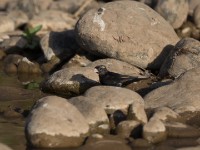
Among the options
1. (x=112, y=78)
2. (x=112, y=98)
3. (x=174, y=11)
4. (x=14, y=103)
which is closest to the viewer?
(x=112, y=98)

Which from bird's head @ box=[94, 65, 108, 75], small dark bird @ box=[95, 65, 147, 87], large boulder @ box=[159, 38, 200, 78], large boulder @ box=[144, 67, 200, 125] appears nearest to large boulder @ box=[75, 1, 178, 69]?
large boulder @ box=[159, 38, 200, 78]

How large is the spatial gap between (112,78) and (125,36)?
134cm

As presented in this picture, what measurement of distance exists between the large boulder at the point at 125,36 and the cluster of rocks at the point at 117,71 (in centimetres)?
2

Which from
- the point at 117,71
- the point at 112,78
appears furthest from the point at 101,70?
the point at 117,71

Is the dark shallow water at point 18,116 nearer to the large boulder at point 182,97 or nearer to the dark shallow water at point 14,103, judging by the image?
the dark shallow water at point 14,103

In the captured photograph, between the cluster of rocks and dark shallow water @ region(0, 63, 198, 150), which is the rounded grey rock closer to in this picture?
the cluster of rocks

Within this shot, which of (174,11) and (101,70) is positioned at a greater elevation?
(101,70)

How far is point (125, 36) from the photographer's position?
481 inches

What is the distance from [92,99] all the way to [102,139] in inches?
41.0

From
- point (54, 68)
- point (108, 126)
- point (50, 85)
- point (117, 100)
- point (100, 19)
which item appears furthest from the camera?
point (54, 68)

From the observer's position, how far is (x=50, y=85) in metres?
11.1

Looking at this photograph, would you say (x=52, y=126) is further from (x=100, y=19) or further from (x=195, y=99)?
(x=100, y=19)

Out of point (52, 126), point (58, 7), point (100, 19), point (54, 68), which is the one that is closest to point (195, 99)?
point (52, 126)

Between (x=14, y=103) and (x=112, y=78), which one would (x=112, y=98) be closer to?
(x=14, y=103)
